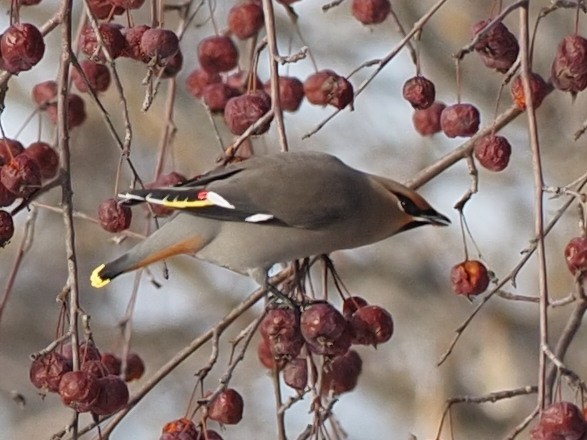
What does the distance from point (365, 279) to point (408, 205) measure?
4.26 metres

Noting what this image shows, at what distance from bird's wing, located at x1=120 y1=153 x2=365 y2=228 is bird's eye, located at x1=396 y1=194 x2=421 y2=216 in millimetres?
76

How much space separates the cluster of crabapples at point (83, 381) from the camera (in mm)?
1474

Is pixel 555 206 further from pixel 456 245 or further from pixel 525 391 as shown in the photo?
pixel 456 245

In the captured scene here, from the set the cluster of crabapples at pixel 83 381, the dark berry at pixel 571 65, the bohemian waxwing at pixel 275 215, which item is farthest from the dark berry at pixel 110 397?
the dark berry at pixel 571 65

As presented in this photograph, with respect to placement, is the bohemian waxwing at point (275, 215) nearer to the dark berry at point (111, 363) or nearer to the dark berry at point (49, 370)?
the dark berry at point (111, 363)

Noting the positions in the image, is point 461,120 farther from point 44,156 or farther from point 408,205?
point 44,156

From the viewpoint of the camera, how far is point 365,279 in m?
6.31

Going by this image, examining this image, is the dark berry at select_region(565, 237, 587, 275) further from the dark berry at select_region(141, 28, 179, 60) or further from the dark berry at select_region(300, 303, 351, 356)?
the dark berry at select_region(141, 28, 179, 60)

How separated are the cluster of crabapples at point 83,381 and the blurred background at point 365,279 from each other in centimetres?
413

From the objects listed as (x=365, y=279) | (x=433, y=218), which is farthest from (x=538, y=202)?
(x=365, y=279)

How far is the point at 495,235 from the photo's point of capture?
20.7ft

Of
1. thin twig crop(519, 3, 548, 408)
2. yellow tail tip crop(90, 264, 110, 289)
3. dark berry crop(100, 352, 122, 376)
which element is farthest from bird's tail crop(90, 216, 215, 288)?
thin twig crop(519, 3, 548, 408)

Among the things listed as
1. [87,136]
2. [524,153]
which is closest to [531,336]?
[524,153]

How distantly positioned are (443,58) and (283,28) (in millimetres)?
801
